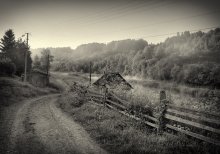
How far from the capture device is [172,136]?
802cm

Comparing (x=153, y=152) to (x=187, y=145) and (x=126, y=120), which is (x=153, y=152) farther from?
(x=126, y=120)

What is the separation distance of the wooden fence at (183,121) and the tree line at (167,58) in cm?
8463

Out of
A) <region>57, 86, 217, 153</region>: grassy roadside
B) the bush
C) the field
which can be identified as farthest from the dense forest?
<region>57, 86, 217, 153</region>: grassy roadside

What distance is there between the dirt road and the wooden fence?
292 centimetres

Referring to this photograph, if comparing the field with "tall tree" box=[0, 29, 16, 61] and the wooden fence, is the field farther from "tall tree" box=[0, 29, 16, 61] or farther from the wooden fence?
"tall tree" box=[0, 29, 16, 61]

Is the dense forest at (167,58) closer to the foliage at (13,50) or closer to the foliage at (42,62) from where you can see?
the foliage at (42,62)

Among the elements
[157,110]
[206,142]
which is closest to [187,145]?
[206,142]

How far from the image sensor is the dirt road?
756 cm

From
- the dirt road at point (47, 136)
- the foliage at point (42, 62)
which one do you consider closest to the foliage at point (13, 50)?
the foliage at point (42, 62)

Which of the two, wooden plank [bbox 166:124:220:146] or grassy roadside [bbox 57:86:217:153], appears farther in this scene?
grassy roadside [bbox 57:86:217:153]

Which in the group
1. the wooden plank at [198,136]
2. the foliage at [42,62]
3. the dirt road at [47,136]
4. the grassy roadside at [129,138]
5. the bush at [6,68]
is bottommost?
the dirt road at [47,136]

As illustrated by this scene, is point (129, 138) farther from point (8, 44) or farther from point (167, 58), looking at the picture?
point (167, 58)

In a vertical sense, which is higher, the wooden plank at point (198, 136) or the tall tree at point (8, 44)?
the tall tree at point (8, 44)

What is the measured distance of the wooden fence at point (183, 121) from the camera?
23.5 ft
